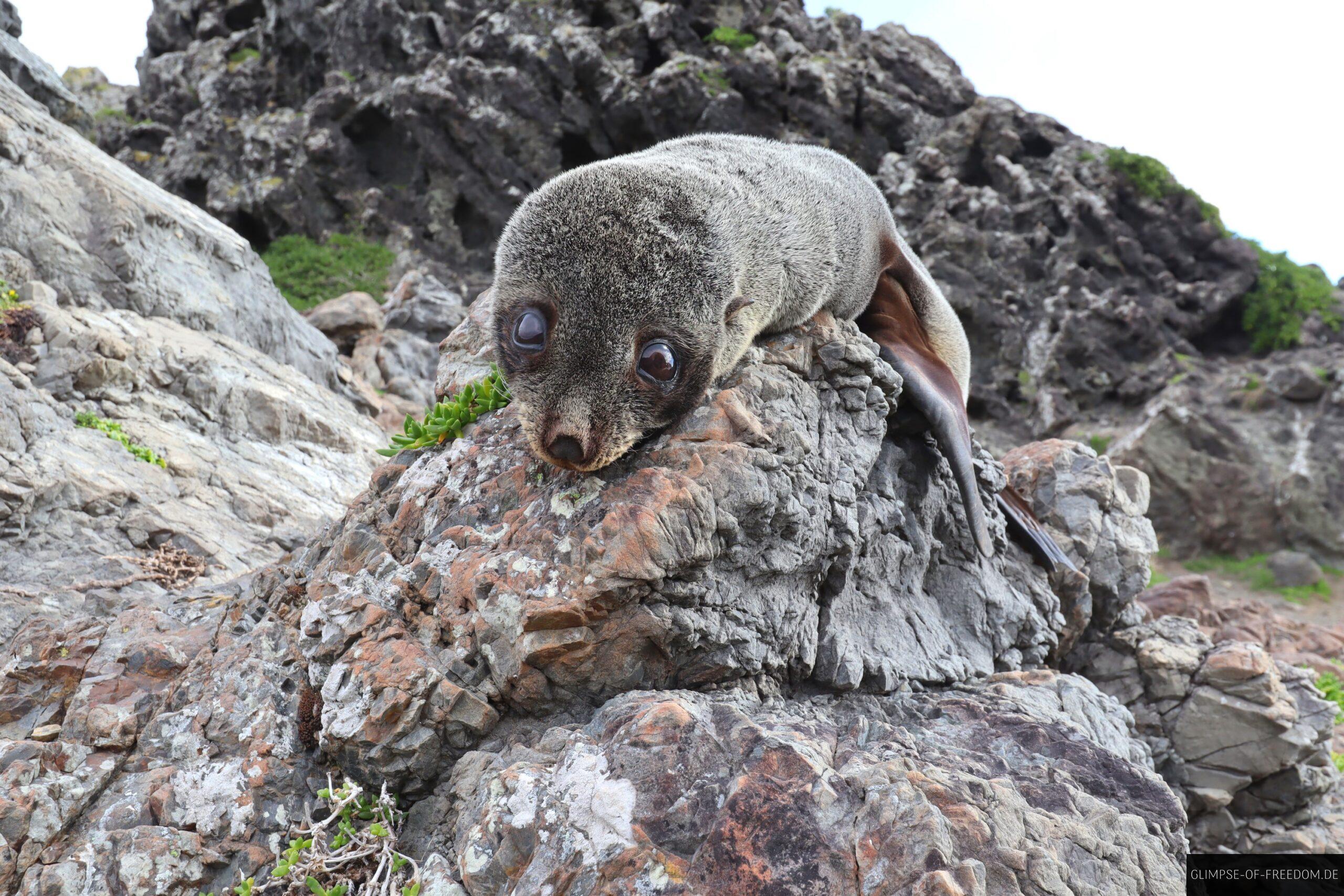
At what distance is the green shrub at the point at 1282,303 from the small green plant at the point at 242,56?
2332cm

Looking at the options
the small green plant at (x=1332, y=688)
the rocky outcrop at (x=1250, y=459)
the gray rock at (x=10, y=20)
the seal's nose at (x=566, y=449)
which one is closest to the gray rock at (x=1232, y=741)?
the small green plant at (x=1332, y=688)

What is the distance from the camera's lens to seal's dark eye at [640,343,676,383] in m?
3.42

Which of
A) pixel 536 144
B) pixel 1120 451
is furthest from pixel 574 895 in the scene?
pixel 536 144

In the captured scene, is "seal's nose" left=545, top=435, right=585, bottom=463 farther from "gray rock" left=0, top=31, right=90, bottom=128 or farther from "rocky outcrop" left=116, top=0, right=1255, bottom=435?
"rocky outcrop" left=116, top=0, right=1255, bottom=435

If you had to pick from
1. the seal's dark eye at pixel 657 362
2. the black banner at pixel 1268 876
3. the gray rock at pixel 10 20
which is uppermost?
the gray rock at pixel 10 20

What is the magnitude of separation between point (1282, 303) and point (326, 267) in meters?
20.0

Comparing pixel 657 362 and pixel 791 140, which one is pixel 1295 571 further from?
pixel 657 362

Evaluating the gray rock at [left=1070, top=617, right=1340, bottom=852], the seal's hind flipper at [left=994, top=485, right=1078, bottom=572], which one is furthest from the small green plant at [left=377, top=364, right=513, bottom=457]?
the gray rock at [left=1070, top=617, right=1340, bottom=852]

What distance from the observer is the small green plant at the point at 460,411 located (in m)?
4.20

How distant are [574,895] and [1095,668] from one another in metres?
4.81

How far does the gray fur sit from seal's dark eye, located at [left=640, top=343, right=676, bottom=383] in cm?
4

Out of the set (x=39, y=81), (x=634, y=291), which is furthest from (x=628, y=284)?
(x=39, y=81)

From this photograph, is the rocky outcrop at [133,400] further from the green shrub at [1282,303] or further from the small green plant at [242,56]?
the green shrub at [1282,303]

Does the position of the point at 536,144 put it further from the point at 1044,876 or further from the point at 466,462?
the point at 1044,876
